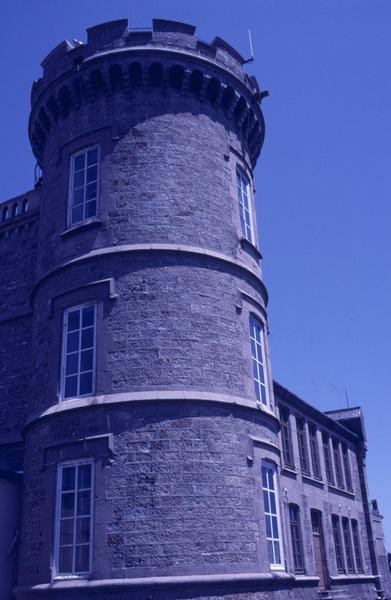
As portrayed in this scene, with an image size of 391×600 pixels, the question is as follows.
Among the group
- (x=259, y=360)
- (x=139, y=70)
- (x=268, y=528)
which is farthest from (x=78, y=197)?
(x=268, y=528)

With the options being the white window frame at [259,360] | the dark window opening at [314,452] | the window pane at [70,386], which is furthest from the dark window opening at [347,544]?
the window pane at [70,386]

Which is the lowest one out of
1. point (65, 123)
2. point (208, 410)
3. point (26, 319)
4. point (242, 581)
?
point (242, 581)

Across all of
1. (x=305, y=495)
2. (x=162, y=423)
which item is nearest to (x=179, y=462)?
(x=162, y=423)

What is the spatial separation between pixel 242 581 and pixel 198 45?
11.7 m

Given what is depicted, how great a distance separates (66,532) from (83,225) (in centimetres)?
614

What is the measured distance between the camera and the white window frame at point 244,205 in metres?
15.6

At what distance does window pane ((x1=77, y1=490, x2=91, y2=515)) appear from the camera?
1145cm

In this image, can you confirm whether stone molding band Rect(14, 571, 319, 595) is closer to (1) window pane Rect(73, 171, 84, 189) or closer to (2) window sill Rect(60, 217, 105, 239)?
(2) window sill Rect(60, 217, 105, 239)

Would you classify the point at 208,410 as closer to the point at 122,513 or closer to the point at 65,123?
the point at 122,513

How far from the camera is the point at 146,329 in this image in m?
12.4

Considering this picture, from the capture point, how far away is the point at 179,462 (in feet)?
37.6

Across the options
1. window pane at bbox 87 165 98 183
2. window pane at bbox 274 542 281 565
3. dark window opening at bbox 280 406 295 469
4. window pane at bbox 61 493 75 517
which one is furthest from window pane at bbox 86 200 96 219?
dark window opening at bbox 280 406 295 469

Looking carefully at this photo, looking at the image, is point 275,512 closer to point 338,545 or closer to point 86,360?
point 86,360

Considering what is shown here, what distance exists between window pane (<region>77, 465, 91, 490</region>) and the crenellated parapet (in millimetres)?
8399
